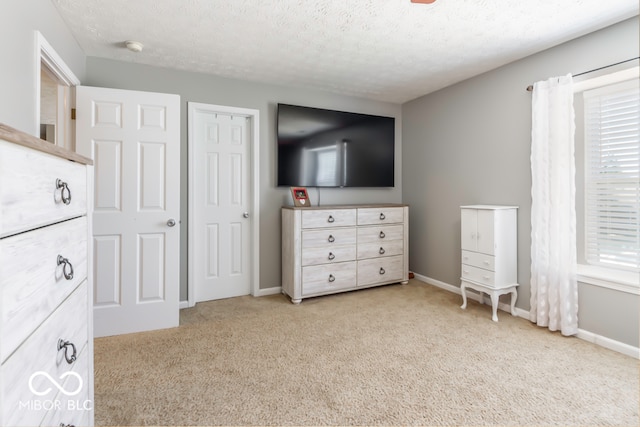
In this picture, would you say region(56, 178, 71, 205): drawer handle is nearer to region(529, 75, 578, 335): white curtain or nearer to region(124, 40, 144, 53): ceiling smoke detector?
region(124, 40, 144, 53): ceiling smoke detector

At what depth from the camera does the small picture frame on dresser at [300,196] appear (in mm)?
3539

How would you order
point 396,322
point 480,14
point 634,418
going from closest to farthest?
1. point 634,418
2. point 480,14
3. point 396,322

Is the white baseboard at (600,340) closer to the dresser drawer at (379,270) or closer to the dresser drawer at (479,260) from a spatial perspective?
the dresser drawer at (479,260)

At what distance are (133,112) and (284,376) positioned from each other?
2.31 meters

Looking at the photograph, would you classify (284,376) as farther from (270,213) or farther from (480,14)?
(480,14)

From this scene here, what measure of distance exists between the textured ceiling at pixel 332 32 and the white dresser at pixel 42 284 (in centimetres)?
163

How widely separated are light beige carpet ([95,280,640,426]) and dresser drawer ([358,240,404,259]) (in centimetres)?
84

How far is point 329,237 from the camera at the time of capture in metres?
3.43

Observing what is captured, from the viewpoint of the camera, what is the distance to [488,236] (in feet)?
9.41

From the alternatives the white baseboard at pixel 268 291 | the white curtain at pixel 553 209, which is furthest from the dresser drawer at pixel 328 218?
the white curtain at pixel 553 209

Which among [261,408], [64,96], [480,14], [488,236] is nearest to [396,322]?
[488,236]

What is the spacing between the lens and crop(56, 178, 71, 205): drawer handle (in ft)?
3.05

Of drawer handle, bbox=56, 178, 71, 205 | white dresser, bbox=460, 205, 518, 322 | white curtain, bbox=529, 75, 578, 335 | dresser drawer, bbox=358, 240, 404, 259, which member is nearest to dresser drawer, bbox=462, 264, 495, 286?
white dresser, bbox=460, 205, 518, 322

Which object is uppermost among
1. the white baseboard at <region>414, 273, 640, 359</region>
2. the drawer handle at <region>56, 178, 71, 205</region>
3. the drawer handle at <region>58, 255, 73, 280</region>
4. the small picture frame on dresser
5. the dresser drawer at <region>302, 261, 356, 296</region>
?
the small picture frame on dresser
